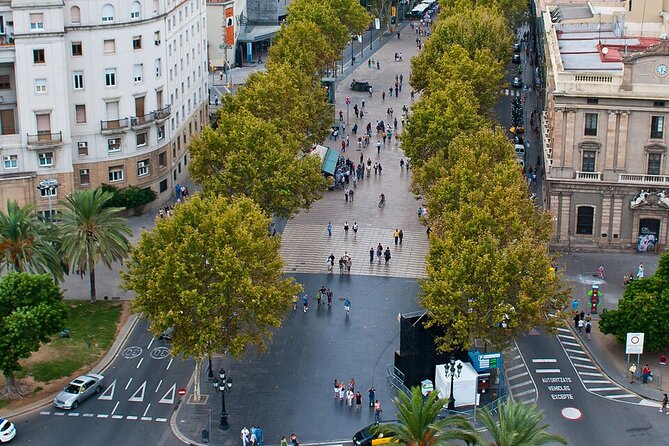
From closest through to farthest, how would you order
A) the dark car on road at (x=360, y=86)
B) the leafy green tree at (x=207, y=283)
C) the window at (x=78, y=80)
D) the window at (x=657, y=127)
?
1. the leafy green tree at (x=207, y=283)
2. the window at (x=657, y=127)
3. the window at (x=78, y=80)
4. the dark car on road at (x=360, y=86)

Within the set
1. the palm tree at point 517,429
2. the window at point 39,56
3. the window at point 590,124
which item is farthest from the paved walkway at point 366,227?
the palm tree at point 517,429

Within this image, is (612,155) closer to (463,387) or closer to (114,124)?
(463,387)

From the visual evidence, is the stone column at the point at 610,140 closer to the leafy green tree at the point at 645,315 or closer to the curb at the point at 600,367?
the curb at the point at 600,367

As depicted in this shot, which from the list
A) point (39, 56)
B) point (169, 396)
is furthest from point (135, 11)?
point (169, 396)

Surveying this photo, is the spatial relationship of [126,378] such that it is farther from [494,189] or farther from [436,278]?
[494,189]

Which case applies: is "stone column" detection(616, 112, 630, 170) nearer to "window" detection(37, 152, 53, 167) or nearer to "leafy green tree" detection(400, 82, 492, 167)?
"leafy green tree" detection(400, 82, 492, 167)

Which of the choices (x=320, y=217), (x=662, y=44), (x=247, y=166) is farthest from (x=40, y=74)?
(x=662, y=44)
